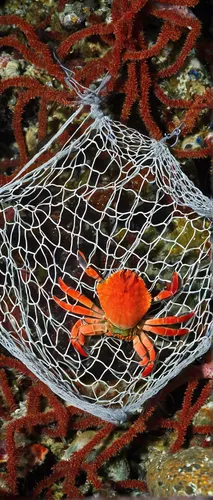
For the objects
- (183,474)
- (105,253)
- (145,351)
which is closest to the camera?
(183,474)

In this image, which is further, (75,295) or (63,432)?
(63,432)

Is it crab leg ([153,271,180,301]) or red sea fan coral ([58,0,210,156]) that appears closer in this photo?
red sea fan coral ([58,0,210,156])

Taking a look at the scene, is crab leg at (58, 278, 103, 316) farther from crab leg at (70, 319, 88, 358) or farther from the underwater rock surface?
the underwater rock surface

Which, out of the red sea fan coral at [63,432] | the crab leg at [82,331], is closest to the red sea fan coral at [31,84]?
the crab leg at [82,331]

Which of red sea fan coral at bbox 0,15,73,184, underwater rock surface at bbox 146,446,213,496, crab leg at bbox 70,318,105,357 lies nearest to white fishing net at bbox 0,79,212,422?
crab leg at bbox 70,318,105,357

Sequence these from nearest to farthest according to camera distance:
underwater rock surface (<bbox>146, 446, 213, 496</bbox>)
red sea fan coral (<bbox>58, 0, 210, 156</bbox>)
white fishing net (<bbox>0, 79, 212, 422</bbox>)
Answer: underwater rock surface (<bbox>146, 446, 213, 496</bbox>) → red sea fan coral (<bbox>58, 0, 210, 156</bbox>) → white fishing net (<bbox>0, 79, 212, 422</bbox>)

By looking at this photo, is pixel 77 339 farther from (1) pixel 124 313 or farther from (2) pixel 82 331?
(1) pixel 124 313

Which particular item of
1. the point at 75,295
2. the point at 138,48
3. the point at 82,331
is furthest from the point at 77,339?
the point at 138,48

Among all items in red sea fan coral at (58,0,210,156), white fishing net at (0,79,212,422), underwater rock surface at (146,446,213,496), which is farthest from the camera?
white fishing net at (0,79,212,422)

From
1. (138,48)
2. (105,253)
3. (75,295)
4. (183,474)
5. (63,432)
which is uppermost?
(138,48)

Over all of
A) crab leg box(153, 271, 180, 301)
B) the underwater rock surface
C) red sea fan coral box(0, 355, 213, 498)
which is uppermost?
crab leg box(153, 271, 180, 301)
